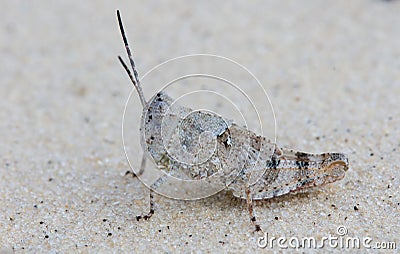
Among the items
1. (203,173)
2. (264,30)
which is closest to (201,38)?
(264,30)

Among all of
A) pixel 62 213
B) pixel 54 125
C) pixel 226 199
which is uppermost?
pixel 54 125

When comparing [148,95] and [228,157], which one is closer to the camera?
[228,157]

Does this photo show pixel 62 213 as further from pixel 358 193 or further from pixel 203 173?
pixel 358 193

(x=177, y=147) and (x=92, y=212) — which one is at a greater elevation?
(x=177, y=147)

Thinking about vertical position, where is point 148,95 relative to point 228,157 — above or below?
above

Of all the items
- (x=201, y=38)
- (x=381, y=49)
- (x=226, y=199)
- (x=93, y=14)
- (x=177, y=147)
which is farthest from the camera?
(x=93, y=14)

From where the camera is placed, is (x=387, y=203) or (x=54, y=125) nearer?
(x=387, y=203)
